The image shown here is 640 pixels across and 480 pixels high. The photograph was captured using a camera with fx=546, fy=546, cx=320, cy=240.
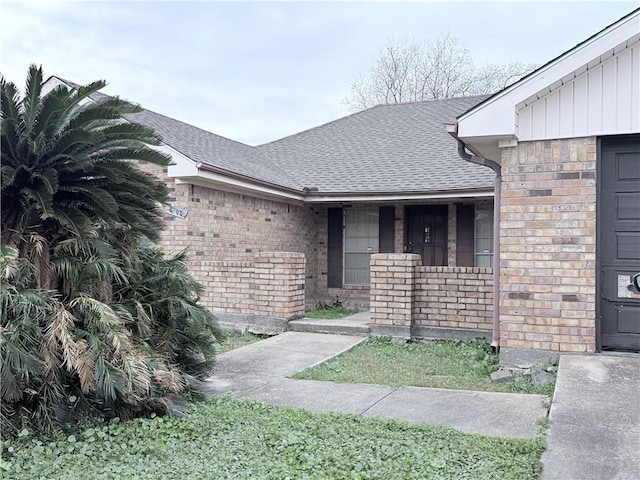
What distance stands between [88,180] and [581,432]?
162 inches

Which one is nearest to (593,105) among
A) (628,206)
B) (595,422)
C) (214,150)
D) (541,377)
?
(628,206)

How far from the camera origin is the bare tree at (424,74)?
89.8 ft

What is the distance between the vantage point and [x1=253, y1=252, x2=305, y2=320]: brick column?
834cm

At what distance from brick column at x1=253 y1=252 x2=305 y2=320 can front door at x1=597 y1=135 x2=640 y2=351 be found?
14.3ft

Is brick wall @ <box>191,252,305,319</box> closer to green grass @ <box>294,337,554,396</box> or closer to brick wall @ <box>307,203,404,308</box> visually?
green grass @ <box>294,337,554,396</box>

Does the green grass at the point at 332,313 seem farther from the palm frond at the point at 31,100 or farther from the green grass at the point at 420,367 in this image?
the palm frond at the point at 31,100

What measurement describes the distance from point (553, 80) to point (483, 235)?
6024mm

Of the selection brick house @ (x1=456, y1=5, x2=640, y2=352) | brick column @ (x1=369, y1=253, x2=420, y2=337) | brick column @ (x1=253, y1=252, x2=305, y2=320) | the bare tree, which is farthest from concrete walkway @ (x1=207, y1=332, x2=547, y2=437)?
the bare tree

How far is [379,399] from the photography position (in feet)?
15.8

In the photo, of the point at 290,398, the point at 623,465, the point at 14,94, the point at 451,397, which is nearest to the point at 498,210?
the point at 451,397

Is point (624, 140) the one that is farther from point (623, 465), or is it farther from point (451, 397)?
point (623, 465)

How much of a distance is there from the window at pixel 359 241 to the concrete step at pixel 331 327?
12.1 ft

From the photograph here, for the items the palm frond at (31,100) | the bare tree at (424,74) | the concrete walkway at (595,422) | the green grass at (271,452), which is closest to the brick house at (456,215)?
the concrete walkway at (595,422)

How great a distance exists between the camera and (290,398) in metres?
4.87
